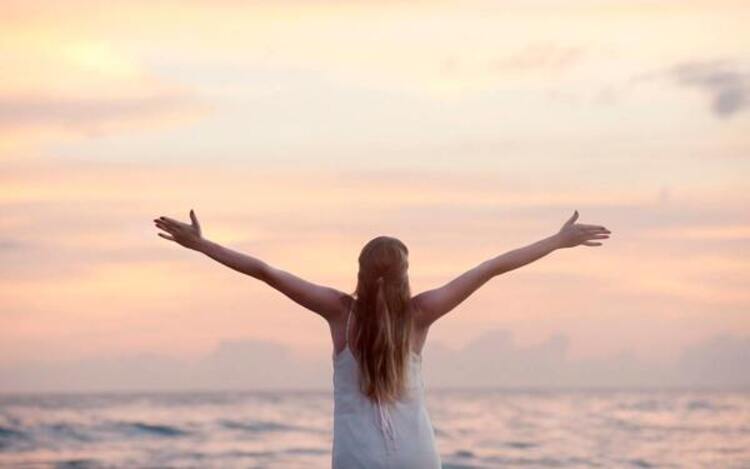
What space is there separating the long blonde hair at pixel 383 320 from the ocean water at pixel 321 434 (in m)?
22.5

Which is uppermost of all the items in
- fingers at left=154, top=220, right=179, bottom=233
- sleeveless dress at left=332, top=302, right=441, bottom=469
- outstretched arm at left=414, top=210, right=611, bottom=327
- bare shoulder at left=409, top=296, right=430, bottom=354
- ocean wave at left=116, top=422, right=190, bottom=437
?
fingers at left=154, top=220, right=179, bottom=233

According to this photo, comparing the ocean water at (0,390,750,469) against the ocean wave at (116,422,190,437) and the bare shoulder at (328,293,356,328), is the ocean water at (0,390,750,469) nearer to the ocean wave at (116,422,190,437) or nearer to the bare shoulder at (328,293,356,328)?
the ocean wave at (116,422,190,437)

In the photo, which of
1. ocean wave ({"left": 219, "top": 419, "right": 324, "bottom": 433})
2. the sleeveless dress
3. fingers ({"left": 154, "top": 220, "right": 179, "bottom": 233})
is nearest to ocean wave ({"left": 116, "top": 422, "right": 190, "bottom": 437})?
ocean wave ({"left": 219, "top": 419, "right": 324, "bottom": 433})

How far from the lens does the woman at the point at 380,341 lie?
5.67 m

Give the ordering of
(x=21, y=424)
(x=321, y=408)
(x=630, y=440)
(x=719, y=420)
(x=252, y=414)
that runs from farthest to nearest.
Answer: (x=321, y=408) < (x=252, y=414) < (x=719, y=420) < (x=21, y=424) < (x=630, y=440)

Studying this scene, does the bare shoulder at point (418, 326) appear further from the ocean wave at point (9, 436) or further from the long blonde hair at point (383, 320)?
the ocean wave at point (9, 436)

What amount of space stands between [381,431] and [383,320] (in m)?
0.40

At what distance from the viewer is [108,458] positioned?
1165 inches

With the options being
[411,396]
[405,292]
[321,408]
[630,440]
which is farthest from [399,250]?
[321,408]

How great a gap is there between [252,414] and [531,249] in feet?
133

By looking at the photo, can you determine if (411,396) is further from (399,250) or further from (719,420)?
(719,420)

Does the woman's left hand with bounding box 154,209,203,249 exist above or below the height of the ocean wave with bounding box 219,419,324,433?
above

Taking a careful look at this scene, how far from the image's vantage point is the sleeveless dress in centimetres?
566

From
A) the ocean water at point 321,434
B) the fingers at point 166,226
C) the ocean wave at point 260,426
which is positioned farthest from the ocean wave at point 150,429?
the fingers at point 166,226
